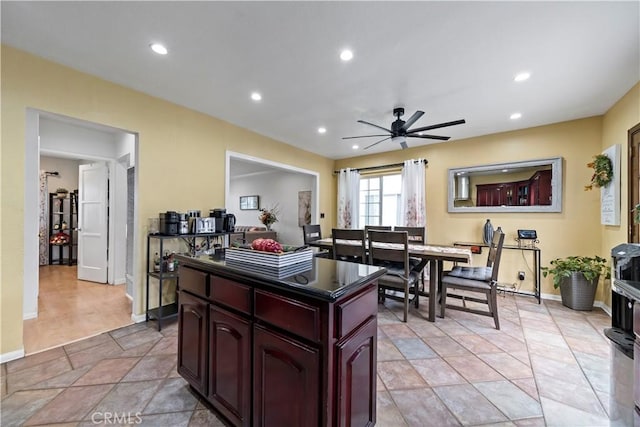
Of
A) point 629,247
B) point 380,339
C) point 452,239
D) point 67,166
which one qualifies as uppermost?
point 67,166

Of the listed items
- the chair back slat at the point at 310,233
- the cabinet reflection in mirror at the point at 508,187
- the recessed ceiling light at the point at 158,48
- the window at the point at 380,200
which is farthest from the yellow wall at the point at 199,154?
the chair back slat at the point at 310,233

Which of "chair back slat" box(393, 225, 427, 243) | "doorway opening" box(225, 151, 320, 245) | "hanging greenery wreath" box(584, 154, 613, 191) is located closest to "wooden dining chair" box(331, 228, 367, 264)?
"chair back slat" box(393, 225, 427, 243)

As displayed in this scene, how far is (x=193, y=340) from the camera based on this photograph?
63.6 inches

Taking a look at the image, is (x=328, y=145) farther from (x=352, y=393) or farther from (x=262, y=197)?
(x=352, y=393)

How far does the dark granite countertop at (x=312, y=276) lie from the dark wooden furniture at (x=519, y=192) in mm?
3759

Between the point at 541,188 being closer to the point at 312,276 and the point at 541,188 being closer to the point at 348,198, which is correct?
the point at 348,198

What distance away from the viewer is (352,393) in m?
1.14

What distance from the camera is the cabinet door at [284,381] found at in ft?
3.40

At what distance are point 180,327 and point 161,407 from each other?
0.46 metres

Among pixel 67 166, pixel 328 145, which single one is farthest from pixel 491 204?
pixel 67 166

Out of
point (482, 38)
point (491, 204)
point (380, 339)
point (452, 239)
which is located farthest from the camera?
point (452, 239)

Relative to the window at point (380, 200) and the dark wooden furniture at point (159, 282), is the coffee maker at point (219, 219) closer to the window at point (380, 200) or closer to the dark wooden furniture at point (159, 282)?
the dark wooden furniture at point (159, 282)

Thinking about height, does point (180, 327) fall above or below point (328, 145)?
below

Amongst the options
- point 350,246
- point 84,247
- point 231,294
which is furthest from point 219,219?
point 84,247
